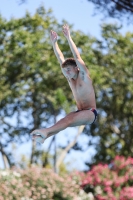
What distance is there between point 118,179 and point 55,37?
7.52m

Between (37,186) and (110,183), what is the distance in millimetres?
1827

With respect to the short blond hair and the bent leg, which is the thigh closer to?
the bent leg

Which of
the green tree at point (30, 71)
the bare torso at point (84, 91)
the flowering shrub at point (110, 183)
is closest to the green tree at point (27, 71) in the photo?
the green tree at point (30, 71)

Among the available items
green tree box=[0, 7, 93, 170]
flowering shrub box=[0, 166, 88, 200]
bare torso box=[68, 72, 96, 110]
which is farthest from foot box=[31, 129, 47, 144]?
green tree box=[0, 7, 93, 170]

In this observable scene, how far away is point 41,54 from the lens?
1808 cm

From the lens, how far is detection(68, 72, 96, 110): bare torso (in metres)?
5.17

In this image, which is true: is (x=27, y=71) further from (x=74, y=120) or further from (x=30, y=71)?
(x=74, y=120)

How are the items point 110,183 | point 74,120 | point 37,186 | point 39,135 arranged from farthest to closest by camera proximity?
point 110,183
point 37,186
point 74,120
point 39,135

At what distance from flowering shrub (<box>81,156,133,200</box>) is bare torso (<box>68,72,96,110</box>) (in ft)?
24.0

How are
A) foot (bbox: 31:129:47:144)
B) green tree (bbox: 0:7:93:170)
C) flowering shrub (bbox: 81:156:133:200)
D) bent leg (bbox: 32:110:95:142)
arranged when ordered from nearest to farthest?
1. foot (bbox: 31:129:47:144)
2. bent leg (bbox: 32:110:95:142)
3. flowering shrub (bbox: 81:156:133:200)
4. green tree (bbox: 0:7:93:170)

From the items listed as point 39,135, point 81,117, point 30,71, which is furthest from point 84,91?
point 30,71

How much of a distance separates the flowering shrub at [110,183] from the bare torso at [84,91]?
24.0 feet

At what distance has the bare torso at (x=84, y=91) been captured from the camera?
5.17 meters

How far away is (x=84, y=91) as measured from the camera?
17.0 ft
